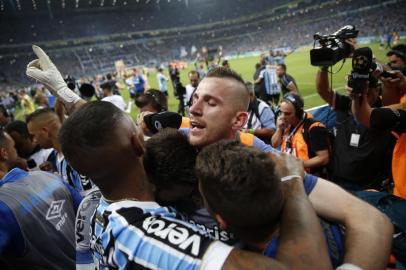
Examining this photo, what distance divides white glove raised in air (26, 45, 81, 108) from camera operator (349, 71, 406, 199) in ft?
8.77

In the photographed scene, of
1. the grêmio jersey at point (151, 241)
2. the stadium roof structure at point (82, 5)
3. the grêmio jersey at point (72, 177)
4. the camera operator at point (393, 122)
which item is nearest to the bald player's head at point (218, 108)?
the grêmio jersey at point (151, 241)

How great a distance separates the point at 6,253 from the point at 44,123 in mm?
1873

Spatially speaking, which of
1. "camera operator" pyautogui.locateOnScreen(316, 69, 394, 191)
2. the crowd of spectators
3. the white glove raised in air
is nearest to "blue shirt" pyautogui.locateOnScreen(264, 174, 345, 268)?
the white glove raised in air

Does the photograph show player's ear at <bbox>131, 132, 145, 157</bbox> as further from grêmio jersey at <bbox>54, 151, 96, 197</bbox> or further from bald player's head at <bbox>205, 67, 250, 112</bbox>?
grêmio jersey at <bbox>54, 151, 96, 197</bbox>

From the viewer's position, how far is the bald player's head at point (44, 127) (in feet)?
11.5

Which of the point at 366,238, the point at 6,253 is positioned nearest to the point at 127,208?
the point at 366,238

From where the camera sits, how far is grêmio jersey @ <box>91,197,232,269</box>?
1044mm

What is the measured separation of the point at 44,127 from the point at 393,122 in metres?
3.67

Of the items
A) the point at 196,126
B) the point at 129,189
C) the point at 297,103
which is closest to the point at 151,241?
the point at 129,189

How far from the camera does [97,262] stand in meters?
1.50

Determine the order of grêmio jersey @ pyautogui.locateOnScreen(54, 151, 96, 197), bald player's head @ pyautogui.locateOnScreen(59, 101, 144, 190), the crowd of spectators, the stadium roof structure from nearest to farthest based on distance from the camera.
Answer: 1. bald player's head @ pyautogui.locateOnScreen(59, 101, 144, 190)
2. grêmio jersey @ pyautogui.locateOnScreen(54, 151, 96, 197)
3. the crowd of spectators
4. the stadium roof structure

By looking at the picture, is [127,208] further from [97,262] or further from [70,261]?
[70,261]

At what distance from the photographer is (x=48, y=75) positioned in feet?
8.54

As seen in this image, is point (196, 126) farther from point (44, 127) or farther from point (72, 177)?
point (44, 127)
